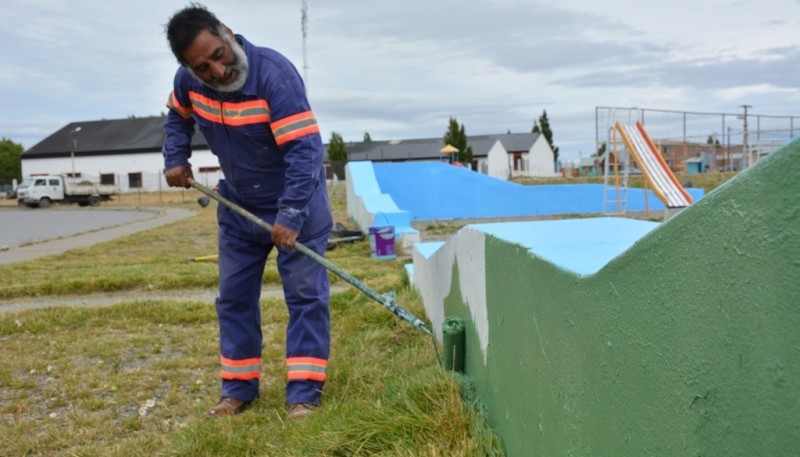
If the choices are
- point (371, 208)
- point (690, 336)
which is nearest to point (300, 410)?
point (690, 336)

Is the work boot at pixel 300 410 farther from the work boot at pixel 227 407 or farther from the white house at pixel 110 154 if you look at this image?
the white house at pixel 110 154

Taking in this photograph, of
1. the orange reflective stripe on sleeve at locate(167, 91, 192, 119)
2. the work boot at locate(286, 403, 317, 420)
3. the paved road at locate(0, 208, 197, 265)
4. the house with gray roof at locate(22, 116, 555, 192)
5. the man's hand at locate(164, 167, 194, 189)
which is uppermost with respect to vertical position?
the house with gray roof at locate(22, 116, 555, 192)

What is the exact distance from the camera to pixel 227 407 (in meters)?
3.33

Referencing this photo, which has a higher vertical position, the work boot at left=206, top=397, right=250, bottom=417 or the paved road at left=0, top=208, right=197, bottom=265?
the work boot at left=206, top=397, right=250, bottom=417

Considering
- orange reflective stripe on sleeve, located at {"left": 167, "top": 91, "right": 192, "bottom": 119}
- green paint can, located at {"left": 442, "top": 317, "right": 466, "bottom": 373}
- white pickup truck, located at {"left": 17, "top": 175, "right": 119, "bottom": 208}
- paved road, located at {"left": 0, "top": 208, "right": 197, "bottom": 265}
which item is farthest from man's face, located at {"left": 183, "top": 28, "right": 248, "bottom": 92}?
white pickup truck, located at {"left": 17, "top": 175, "right": 119, "bottom": 208}

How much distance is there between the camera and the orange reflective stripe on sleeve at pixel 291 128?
10.2 ft

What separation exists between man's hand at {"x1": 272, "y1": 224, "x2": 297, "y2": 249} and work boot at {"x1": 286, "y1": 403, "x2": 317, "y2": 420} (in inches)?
27.7

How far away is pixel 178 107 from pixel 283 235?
35.7 inches

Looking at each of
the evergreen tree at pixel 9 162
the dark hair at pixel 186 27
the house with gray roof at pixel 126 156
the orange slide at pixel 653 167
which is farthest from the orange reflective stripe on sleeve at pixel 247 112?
the evergreen tree at pixel 9 162

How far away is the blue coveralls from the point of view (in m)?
3.13

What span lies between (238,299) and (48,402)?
1.09 meters

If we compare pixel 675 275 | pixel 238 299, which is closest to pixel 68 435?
pixel 238 299

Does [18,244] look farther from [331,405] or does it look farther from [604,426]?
[604,426]

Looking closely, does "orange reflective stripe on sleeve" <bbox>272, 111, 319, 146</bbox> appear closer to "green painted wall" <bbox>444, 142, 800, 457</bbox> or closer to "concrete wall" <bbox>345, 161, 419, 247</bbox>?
"green painted wall" <bbox>444, 142, 800, 457</bbox>
